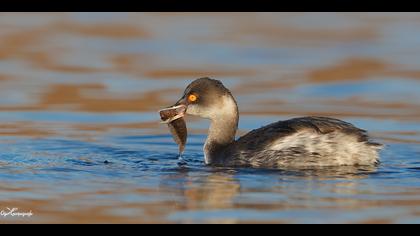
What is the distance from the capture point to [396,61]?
645 inches

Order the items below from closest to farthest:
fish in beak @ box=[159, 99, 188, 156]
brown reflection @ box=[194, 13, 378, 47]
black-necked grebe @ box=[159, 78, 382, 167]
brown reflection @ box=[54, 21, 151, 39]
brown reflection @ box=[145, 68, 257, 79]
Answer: black-necked grebe @ box=[159, 78, 382, 167]
fish in beak @ box=[159, 99, 188, 156]
brown reflection @ box=[145, 68, 257, 79]
brown reflection @ box=[194, 13, 378, 47]
brown reflection @ box=[54, 21, 151, 39]

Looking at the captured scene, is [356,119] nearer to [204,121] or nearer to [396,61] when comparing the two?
[204,121]

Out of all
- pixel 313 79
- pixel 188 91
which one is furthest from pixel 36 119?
pixel 313 79

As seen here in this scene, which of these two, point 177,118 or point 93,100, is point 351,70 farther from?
point 177,118

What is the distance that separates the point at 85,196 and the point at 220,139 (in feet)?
8.43

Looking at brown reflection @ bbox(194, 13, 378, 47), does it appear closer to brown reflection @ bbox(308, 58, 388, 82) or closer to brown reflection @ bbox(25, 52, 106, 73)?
brown reflection @ bbox(308, 58, 388, 82)

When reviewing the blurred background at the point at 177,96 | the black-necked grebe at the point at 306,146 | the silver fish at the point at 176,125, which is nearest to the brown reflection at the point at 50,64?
the blurred background at the point at 177,96

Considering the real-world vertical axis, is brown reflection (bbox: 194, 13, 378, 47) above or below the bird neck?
above

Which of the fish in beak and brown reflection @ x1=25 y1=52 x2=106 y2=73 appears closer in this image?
the fish in beak

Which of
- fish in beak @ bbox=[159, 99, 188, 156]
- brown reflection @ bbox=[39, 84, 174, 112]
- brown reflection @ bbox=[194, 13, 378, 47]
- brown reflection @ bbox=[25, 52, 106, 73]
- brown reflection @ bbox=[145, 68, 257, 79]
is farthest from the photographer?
brown reflection @ bbox=[194, 13, 378, 47]

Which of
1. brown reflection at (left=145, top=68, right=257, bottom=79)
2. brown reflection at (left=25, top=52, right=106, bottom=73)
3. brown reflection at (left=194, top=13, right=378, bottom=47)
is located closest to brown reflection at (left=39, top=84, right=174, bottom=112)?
brown reflection at (left=145, top=68, right=257, bottom=79)

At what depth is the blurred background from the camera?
8.48 meters

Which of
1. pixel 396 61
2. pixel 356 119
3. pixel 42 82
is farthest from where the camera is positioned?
pixel 396 61

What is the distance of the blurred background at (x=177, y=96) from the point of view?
27.8ft
